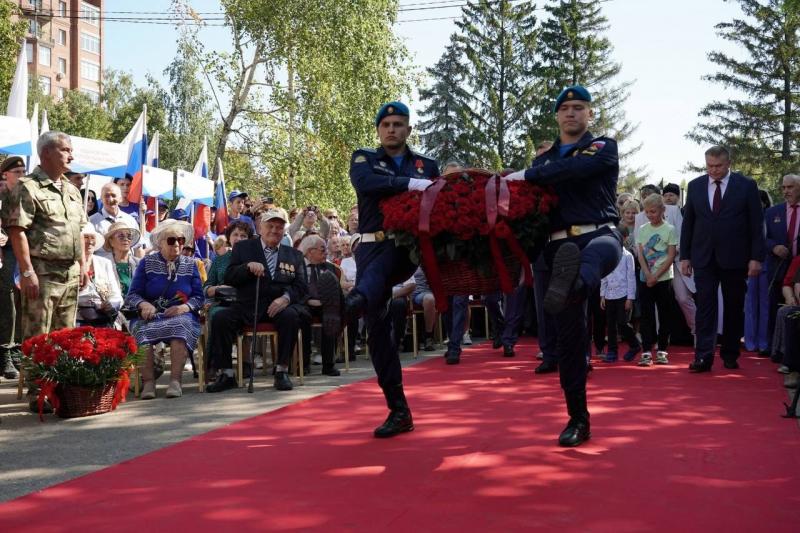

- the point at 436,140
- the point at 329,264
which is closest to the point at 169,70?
the point at 436,140

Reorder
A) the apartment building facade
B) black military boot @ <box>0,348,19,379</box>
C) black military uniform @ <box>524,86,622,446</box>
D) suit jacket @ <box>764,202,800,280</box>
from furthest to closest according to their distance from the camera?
the apartment building facade < suit jacket @ <box>764,202,800,280</box> < black military boot @ <box>0,348,19,379</box> < black military uniform @ <box>524,86,622,446</box>

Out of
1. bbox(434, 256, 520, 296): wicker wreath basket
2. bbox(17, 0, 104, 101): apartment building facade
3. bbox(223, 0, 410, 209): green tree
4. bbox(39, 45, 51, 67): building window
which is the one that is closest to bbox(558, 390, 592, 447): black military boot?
bbox(434, 256, 520, 296): wicker wreath basket

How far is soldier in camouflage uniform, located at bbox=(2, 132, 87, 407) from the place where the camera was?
6473 mm

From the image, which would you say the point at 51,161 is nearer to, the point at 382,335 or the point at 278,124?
the point at 382,335

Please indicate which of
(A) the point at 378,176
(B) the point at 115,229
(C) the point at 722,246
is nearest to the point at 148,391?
(B) the point at 115,229

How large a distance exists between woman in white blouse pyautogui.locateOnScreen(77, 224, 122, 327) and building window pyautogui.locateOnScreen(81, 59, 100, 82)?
74266mm

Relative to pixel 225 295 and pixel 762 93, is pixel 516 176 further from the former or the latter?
pixel 762 93

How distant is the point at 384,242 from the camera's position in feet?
16.9

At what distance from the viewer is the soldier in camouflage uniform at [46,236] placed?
647 cm

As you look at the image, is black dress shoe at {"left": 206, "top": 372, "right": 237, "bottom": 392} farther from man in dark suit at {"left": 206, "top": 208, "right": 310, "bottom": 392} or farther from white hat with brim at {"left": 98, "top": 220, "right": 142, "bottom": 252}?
white hat with brim at {"left": 98, "top": 220, "right": 142, "bottom": 252}

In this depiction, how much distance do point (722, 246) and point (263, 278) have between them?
439 centimetres

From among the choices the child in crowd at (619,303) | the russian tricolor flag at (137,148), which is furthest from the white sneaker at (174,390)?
the russian tricolor flag at (137,148)

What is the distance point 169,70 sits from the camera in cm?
5125

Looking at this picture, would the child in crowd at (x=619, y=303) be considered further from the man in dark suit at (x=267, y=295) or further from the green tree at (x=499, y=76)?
the green tree at (x=499, y=76)
